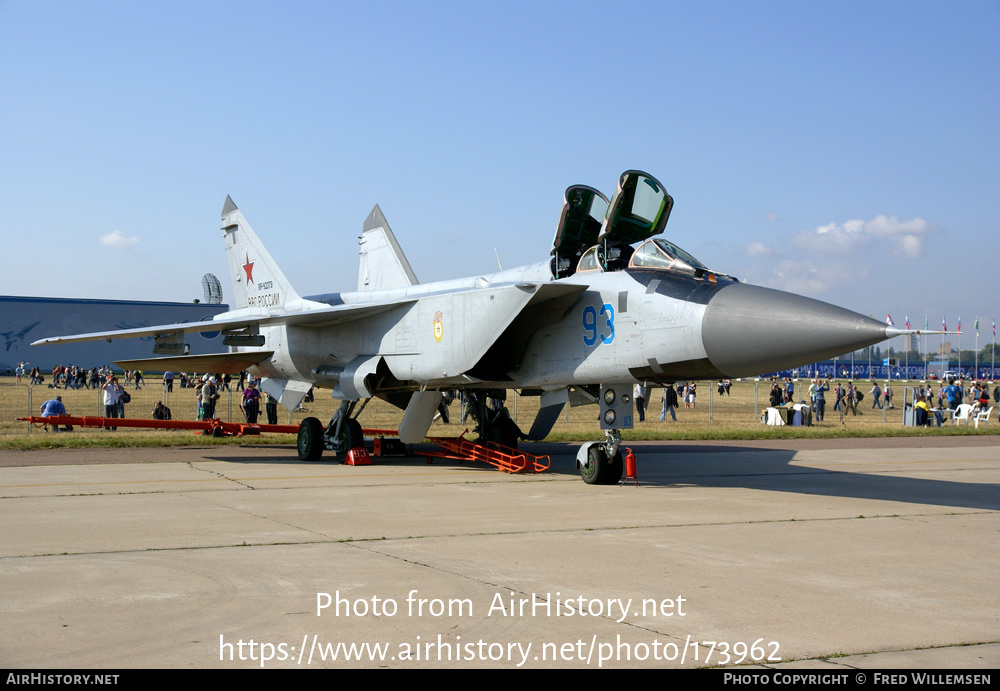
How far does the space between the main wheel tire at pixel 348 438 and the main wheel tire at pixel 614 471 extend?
4761 millimetres

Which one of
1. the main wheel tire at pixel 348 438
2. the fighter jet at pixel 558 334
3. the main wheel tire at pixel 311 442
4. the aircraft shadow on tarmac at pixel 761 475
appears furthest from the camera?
the main wheel tire at pixel 311 442

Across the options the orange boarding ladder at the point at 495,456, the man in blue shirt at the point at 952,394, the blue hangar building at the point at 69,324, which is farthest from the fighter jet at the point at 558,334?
the blue hangar building at the point at 69,324

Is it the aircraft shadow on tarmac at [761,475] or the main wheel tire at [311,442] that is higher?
the main wheel tire at [311,442]

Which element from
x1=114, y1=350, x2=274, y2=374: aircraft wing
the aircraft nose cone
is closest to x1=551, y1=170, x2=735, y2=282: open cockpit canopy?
the aircraft nose cone

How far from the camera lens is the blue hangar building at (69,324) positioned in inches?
3081

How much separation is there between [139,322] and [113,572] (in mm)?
82487

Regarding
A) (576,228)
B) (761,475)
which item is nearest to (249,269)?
(576,228)

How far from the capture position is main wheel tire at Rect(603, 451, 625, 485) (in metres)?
11.1

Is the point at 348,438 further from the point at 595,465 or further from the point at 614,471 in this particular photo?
the point at 614,471

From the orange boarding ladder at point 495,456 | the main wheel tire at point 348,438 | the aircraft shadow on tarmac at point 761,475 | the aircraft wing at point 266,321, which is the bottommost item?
the aircraft shadow on tarmac at point 761,475

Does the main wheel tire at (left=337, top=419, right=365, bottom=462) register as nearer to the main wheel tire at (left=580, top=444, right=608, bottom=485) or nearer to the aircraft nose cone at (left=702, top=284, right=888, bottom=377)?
the main wheel tire at (left=580, top=444, right=608, bottom=485)

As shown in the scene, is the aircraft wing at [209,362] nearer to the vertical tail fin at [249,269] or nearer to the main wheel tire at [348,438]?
the vertical tail fin at [249,269]

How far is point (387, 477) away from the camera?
1221cm
